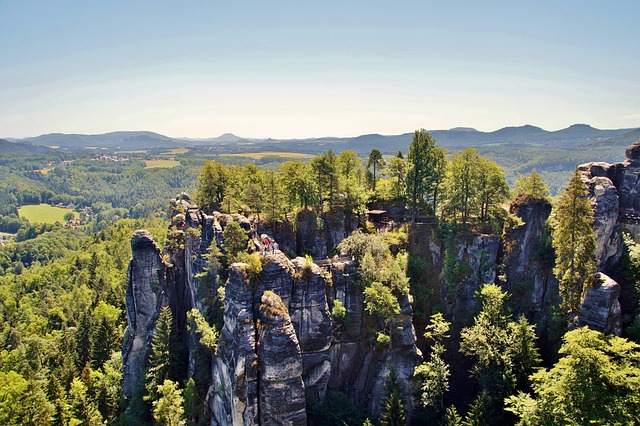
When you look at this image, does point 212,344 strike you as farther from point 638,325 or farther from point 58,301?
point 58,301

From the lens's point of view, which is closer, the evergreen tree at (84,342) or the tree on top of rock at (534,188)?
the tree on top of rock at (534,188)

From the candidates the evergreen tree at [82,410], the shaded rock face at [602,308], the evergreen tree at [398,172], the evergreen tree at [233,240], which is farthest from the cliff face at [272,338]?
the evergreen tree at [398,172]

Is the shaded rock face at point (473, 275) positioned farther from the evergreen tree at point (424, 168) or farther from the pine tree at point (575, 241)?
the evergreen tree at point (424, 168)

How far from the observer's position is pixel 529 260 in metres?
48.9

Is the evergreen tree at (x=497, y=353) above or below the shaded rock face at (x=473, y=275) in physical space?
below

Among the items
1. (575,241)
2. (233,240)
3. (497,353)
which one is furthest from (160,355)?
(575,241)

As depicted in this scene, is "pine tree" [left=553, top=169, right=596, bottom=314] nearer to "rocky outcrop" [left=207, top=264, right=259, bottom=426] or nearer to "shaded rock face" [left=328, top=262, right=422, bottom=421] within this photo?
"shaded rock face" [left=328, top=262, right=422, bottom=421]

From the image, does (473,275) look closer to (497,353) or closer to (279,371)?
(497,353)

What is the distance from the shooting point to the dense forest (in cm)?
3331

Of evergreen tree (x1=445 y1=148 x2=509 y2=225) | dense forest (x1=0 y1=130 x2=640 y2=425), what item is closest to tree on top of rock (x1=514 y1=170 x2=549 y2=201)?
dense forest (x1=0 y1=130 x2=640 y2=425)

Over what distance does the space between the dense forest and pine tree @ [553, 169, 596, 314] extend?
0.40 feet

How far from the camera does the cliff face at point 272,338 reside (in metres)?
35.3

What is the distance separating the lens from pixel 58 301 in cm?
9456

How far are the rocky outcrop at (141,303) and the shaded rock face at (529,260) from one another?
43789 millimetres
